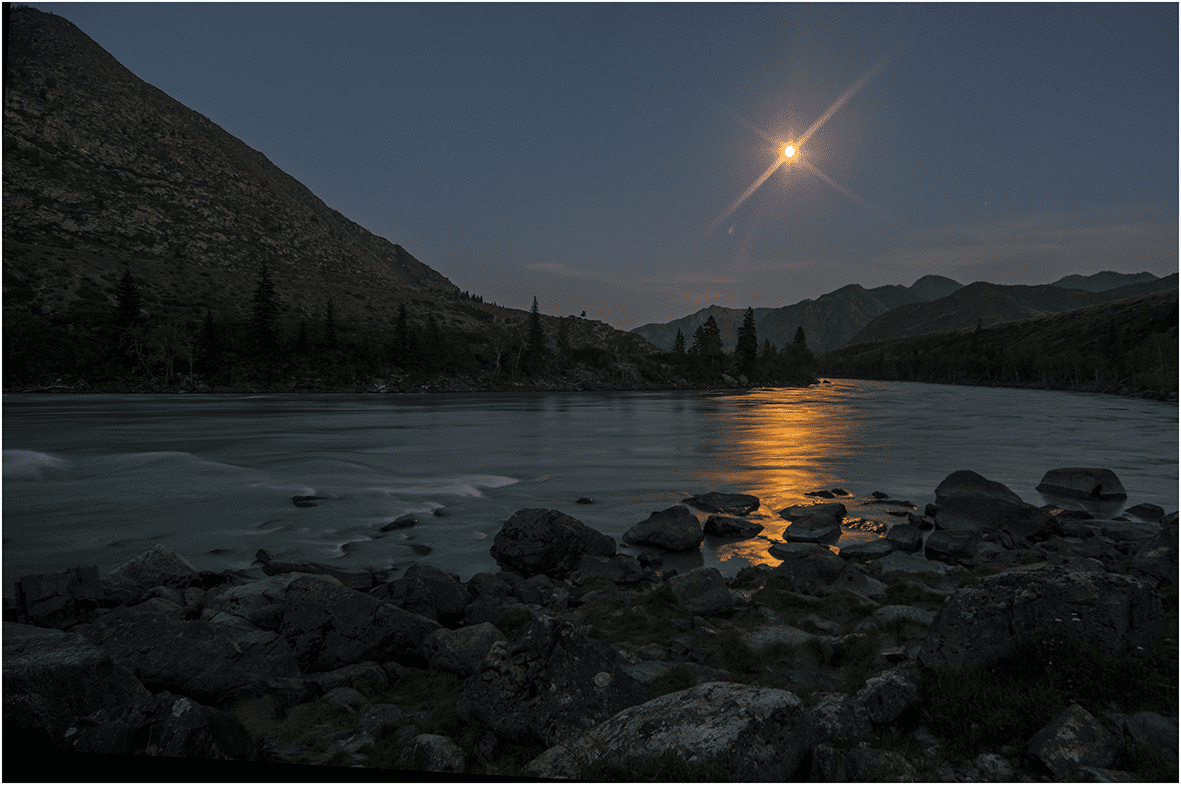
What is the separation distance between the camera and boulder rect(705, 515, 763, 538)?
17.4 metres

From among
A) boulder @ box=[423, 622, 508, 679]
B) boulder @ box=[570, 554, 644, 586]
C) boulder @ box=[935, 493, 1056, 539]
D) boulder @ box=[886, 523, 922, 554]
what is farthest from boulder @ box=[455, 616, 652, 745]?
boulder @ box=[935, 493, 1056, 539]

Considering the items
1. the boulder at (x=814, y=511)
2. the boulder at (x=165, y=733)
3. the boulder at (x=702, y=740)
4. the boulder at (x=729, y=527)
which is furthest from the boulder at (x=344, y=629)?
the boulder at (x=814, y=511)

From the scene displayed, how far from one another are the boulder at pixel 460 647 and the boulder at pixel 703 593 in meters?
3.63

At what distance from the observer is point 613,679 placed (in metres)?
7.61

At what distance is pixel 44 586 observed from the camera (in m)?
10.7

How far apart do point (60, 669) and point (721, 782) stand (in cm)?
760

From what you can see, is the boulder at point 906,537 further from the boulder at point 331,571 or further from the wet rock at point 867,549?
the boulder at point 331,571

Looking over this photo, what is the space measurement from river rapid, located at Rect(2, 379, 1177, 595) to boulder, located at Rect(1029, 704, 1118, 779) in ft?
27.4

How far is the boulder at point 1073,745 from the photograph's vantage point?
230 inches

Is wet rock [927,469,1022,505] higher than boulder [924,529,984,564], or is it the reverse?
wet rock [927,469,1022,505]

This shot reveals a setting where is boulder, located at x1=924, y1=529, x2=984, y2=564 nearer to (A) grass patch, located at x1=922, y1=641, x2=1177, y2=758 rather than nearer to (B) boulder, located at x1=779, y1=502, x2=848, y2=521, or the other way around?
(B) boulder, located at x1=779, y1=502, x2=848, y2=521

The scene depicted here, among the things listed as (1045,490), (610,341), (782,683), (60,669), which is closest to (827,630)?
(782,683)

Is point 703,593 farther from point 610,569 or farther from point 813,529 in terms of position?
point 813,529

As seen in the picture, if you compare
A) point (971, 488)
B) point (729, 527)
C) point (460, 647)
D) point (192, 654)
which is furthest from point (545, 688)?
point (971, 488)
